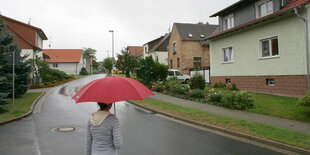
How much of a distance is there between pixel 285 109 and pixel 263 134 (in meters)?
4.25

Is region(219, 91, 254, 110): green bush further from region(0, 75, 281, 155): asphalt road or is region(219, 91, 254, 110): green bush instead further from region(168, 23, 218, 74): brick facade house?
region(168, 23, 218, 74): brick facade house

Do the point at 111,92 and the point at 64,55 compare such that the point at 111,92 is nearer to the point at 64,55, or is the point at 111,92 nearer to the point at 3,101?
the point at 3,101

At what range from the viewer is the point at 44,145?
5508 millimetres

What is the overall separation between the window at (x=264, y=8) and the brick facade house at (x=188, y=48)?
663 inches

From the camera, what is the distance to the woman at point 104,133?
2.60m

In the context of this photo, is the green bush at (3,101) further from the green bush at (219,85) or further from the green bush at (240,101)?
the green bush at (219,85)

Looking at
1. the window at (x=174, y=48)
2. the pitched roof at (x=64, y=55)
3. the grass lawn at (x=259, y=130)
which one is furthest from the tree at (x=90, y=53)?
the grass lawn at (x=259, y=130)

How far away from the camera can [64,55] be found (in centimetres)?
6244

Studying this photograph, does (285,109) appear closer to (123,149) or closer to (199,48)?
(123,149)

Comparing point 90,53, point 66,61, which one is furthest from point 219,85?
point 90,53

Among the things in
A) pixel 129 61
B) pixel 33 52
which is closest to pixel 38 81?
pixel 33 52

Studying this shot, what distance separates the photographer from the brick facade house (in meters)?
33.5

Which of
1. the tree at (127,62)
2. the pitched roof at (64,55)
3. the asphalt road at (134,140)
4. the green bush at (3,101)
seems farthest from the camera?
the pitched roof at (64,55)

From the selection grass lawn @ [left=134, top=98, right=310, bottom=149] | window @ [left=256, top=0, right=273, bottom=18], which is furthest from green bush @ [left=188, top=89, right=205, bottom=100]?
window @ [left=256, top=0, right=273, bottom=18]
